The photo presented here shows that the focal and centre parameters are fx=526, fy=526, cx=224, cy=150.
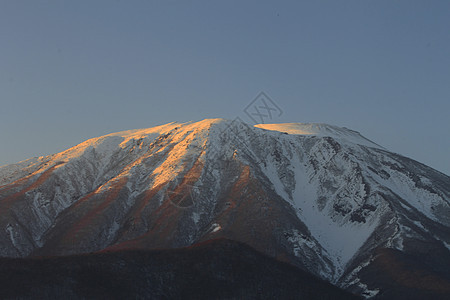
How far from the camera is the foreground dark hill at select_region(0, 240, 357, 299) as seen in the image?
113 m

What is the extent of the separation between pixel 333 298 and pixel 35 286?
79.7m

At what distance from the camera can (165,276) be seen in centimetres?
13175

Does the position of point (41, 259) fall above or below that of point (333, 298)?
above

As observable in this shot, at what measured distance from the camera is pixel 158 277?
5128 inches

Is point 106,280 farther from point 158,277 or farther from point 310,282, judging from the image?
point 310,282

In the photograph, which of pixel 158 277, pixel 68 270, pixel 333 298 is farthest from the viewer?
pixel 333 298

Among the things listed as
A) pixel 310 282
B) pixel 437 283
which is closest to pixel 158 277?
pixel 310 282

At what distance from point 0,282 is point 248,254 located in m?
68.4

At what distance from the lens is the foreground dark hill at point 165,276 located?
112688mm

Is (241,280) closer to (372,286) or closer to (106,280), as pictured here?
(106,280)

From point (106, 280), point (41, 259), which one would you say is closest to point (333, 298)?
point (106, 280)

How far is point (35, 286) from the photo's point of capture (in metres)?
109

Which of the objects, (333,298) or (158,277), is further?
(333,298)

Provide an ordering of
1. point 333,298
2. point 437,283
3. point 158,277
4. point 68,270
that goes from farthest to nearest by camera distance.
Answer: point 437,283, point 333,298, point 158,277, point 68,270
